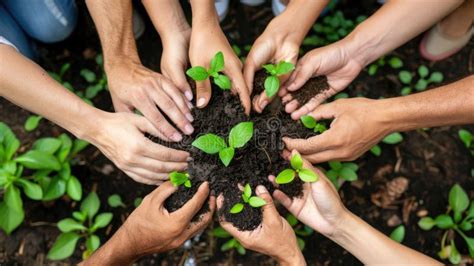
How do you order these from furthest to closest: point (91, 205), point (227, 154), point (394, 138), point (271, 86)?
point (394, 138), point (91, 205), point (271, 86), point (227, 154)

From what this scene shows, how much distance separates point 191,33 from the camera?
188cm

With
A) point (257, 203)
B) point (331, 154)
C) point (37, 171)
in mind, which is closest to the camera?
point (257, 203)

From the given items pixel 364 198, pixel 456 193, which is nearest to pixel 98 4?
pixel 364 198

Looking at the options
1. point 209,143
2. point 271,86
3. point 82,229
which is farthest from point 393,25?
point 82,229

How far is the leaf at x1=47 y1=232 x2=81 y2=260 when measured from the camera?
2.03 m

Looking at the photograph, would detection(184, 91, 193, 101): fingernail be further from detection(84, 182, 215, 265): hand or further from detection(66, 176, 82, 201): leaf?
detection(66, 176, 82, 201): leaf

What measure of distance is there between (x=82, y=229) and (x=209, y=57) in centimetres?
112

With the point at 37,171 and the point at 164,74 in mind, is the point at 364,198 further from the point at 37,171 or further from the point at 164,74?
the point at 37,171

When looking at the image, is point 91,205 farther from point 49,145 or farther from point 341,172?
point 341,172

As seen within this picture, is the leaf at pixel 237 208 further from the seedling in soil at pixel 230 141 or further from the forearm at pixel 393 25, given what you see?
the forearm at pixel 393 25

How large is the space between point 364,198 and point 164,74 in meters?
1.30

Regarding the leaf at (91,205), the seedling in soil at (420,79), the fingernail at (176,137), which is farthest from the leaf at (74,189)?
the seedling in soil at (420,79)

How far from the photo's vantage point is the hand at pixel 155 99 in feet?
5.60

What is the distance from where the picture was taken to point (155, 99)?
171 cm
